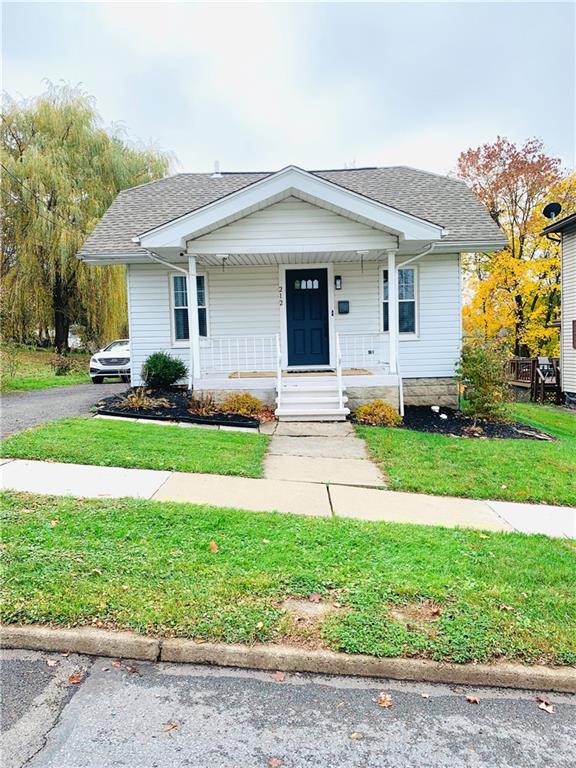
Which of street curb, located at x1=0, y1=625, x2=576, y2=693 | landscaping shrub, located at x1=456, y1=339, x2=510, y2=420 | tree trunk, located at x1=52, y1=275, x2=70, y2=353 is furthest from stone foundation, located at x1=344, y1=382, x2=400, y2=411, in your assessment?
tree trunk, located at x1=52, y1=275, x2=70, y2=353

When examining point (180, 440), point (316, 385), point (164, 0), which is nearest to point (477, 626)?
point (180, 440)

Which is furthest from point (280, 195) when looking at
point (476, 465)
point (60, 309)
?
point (60, 309)

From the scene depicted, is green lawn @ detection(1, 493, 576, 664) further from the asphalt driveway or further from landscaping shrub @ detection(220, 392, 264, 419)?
landscaping shrub @ detection(220, 392, 264, 419)

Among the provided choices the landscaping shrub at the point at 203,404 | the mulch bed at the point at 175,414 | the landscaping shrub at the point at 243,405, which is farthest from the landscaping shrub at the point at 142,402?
the landscaping shrub at the point at 243,405

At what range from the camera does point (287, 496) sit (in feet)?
17.7

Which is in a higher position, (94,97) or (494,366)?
(94,97)

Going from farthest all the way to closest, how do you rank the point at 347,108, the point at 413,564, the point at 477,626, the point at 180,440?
1. the point at 347,108
2. the point at 180,440
3. the point at 413,564
4. the point at 477,626

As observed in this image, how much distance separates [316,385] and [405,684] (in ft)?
25.1

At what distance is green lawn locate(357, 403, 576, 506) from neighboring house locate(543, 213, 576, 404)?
27.3 ft

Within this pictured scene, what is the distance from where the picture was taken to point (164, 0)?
971cm

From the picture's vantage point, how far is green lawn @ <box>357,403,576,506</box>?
5848 millimetres

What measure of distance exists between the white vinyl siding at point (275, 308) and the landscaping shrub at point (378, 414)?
2.42 m

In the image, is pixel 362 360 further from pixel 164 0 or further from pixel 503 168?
pixel 503 168

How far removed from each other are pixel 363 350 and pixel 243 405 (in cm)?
368
